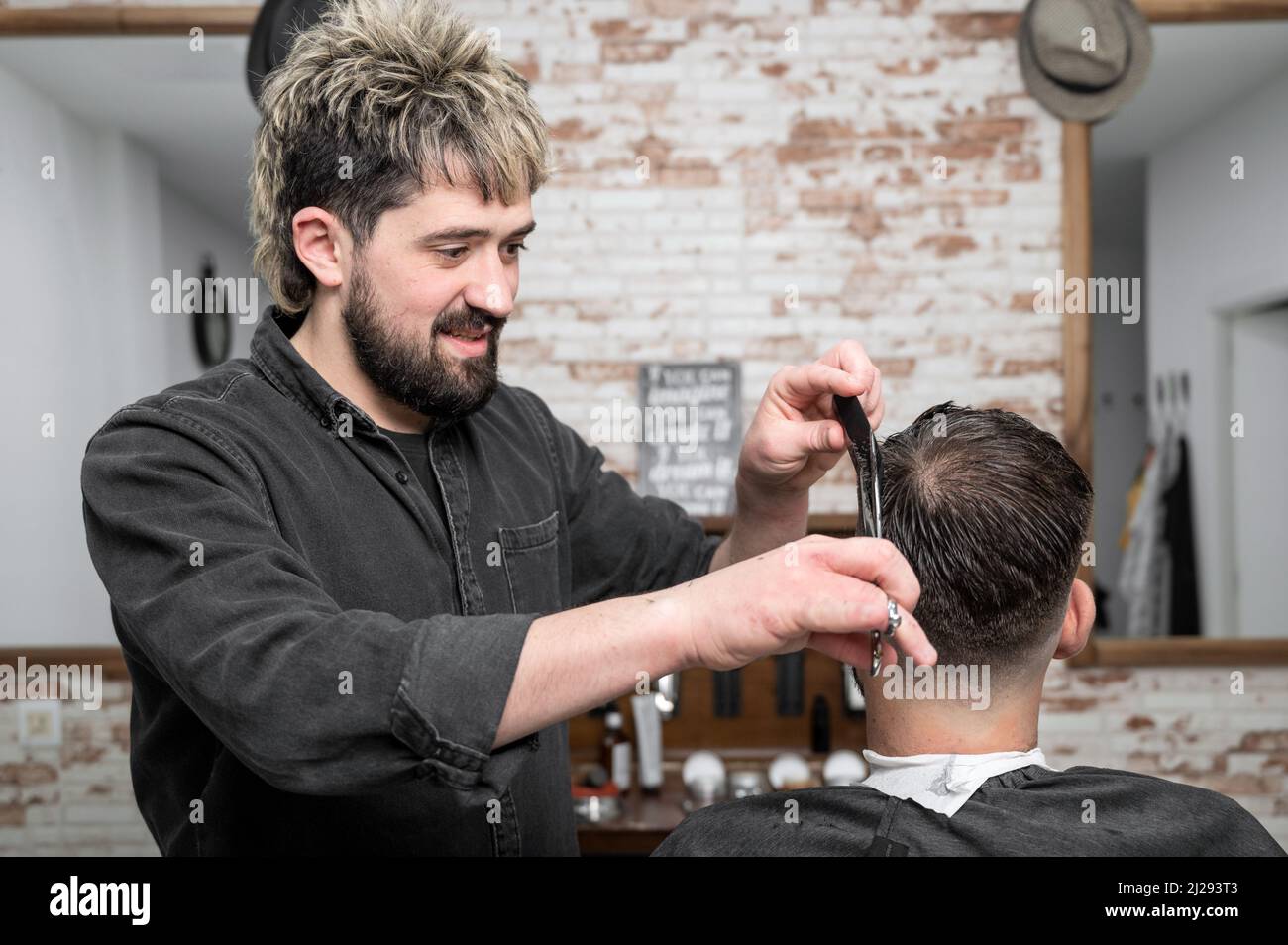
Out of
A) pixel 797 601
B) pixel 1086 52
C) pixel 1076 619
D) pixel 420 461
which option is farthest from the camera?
pixel 1086 52

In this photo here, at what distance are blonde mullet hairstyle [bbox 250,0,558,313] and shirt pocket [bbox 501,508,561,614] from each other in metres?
0.44

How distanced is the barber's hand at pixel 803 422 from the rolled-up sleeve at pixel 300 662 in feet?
1.62

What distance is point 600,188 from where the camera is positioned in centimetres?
322

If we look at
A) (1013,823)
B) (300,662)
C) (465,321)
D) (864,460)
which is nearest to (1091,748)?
(1013,823)

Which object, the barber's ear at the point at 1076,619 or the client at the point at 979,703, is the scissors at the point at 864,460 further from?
the barber's ear at the point at 1076,619

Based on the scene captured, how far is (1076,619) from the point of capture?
1.23 m

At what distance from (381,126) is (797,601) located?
32.2 inches

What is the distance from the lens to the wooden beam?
3223 millimetres

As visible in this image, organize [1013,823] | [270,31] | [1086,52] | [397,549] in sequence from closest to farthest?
[1013,823] < [397,549] < [270,31] < [1086,52]

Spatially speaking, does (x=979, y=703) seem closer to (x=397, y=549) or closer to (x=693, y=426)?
(x=397, y=549)

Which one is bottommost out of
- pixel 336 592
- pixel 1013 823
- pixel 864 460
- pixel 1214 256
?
pixel 1013 823

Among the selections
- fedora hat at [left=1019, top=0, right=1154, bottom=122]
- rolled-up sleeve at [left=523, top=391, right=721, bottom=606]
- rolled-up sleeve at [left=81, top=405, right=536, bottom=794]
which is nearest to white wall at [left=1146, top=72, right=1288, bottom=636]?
fedora hat at [left=1019, top=0, right=1154, bottom=122]
